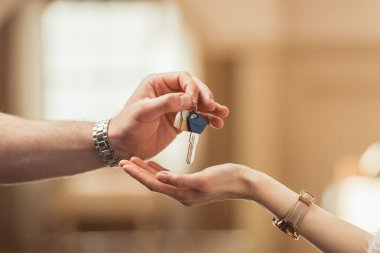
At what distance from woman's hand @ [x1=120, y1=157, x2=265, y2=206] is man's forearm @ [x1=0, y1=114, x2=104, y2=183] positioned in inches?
13.4

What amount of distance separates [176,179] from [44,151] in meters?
0.57

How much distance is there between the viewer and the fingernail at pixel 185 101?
1.70 m

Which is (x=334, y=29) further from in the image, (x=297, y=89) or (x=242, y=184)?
(x=242, y=184)

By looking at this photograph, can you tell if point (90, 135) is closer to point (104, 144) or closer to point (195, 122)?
point (104, 144)

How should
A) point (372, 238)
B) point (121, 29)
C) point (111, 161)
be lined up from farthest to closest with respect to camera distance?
point (121, 29) → point (111, 161) → point (372, 238)

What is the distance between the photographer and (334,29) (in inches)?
263

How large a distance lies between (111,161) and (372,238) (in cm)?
74

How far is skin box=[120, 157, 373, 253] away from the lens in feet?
5.33

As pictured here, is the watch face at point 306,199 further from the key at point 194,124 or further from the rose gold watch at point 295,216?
the key at point 194,124

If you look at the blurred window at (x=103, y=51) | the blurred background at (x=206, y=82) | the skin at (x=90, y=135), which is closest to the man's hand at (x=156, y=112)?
the skin at (x=90, y=135)

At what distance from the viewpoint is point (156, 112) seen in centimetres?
175

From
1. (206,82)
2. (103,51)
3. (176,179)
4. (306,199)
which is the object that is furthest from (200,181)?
(103,51)

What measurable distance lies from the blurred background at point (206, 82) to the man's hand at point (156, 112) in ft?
14.6

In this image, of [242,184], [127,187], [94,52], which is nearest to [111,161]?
[242,184]
